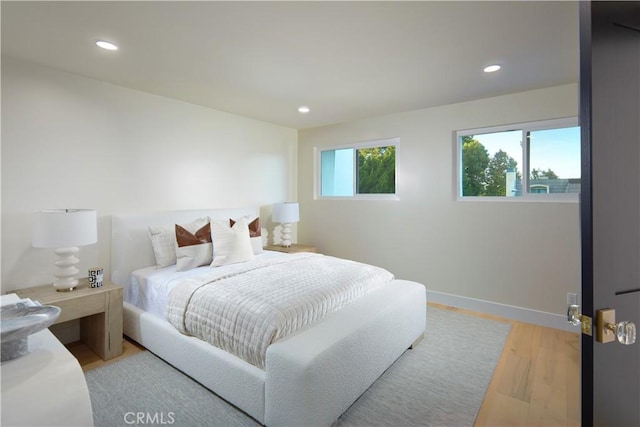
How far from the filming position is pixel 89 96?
110 inches

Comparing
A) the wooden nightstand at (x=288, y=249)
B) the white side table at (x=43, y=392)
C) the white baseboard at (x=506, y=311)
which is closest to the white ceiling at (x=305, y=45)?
the white side table at (x=43, y=392)

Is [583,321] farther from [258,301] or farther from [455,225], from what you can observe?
[455,225]

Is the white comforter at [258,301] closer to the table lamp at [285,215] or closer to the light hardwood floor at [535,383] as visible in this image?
the light hardwood floor at [535,383]

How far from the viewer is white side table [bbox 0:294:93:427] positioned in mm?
1027

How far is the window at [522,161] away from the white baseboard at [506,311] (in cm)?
119

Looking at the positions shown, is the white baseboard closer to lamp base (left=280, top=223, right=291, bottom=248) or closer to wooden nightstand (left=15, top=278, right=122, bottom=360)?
lamp base (left=280, top=223, right=291, bottom=248)

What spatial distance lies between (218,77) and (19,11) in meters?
1.29

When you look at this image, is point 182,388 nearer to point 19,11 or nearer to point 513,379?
point 513,379

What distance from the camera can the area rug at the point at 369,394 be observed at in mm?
1802

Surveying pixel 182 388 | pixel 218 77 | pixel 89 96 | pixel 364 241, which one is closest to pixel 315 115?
pixel 218 77

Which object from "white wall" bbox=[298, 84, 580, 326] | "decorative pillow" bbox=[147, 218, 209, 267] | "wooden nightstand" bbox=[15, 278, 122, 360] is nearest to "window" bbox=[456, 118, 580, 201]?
"white wall" bbox=[298, 84, 580, 326]

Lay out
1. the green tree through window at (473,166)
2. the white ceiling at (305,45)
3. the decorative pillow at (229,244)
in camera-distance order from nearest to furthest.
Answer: the white ceiling at (305,45)
the decorative pillow at (229,244)
the green tree through window at (473,166)

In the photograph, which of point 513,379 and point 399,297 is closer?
point 513,379

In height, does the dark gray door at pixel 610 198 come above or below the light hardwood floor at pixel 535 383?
above
